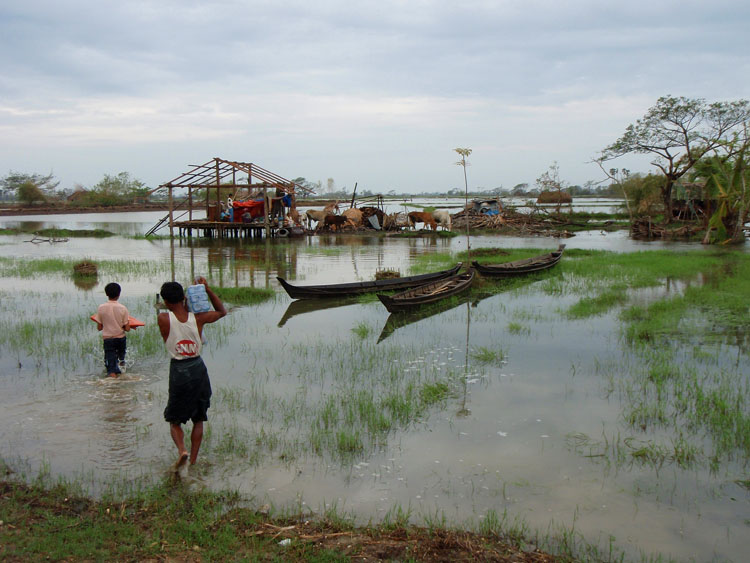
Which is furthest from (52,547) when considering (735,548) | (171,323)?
(735,548)

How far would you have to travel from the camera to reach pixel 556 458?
5.12m

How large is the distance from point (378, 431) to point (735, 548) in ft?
9.71

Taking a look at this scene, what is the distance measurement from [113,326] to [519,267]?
12.0 metres

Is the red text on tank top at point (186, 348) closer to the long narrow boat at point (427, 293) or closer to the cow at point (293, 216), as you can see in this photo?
the long narrow boat at point (427, 293)

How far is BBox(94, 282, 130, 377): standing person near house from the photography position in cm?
675

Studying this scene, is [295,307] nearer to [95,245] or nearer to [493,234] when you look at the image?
[95,245]

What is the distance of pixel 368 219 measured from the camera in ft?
118

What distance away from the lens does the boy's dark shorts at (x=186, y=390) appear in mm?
4453

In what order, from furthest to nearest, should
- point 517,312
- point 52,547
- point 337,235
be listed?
point 337,235 → point 517,312 → point 52,547

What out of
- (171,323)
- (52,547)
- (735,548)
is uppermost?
(171,323)

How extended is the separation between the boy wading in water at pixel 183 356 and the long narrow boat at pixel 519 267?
11.4 m

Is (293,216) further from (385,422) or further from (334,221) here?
(385,422)

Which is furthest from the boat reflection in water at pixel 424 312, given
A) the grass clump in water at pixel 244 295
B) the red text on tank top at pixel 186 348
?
the red text on tank top at pixel 186 348

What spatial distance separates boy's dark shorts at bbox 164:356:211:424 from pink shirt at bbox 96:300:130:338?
8.82 feet
